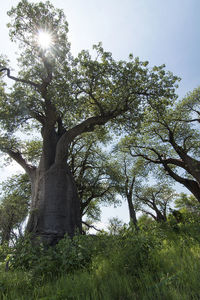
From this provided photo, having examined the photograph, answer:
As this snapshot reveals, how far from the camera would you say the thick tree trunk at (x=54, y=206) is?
6495 mm

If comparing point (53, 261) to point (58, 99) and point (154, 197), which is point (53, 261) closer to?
point (58, 99)

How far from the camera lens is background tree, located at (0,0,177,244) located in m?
7.33

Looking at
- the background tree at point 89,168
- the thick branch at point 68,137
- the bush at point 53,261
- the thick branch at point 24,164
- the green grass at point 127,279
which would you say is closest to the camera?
the green grass at point 127,279

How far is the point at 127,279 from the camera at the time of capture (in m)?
2.33

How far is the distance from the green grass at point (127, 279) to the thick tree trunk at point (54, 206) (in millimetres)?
3350

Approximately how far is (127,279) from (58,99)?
24.1 feet

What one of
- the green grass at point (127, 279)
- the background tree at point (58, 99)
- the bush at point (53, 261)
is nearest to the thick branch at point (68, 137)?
the background tree at point (58, 99)

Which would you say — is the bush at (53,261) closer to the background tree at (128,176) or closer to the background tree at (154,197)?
the background tree at (128,176)

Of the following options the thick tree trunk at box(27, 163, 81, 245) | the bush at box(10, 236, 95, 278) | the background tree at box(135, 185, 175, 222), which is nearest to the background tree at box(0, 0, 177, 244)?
the thick tree trunk at box(27, 163, 81, 245)

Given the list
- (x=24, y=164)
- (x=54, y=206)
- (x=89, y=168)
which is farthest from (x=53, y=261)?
(x=89, y=168)

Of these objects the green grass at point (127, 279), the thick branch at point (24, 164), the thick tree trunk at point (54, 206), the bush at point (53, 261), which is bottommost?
the green grass at point (127, 279)

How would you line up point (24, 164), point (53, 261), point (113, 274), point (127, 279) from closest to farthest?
point (127, 279) → point (113, 274) → point (53, 261) → point (24, 164)

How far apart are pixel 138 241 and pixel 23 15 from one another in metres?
12.5

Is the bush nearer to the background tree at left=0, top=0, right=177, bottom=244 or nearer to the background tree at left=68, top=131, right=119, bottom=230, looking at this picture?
the background tree at left=0, top=0, right=177, bottom=244
